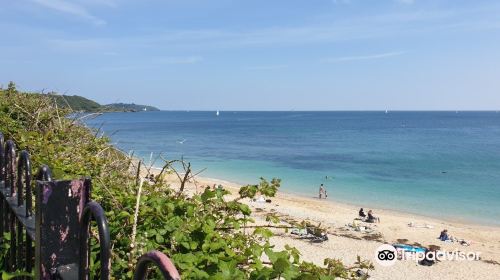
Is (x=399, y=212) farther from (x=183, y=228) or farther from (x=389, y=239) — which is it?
(x=183, y=228)

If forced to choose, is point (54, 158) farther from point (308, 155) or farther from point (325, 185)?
point (308, 155)

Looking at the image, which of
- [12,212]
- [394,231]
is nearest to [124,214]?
[12,212]

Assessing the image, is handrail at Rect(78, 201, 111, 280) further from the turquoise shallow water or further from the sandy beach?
the turquoise shallow water

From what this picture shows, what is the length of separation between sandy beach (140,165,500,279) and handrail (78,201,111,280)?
429 inches

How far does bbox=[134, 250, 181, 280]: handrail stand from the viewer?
3.05 feet

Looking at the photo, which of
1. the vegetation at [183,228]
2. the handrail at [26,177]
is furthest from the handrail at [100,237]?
the handrail at [26,177]

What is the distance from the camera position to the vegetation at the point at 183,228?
197 centimetres

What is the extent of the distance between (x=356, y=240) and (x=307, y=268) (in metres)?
17.6

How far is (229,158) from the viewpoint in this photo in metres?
50.2

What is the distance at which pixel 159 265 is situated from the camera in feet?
3.16

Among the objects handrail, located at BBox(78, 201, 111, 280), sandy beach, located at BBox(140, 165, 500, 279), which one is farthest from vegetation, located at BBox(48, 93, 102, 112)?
sandy beach, located at BBox(140, 165, 500, 279)

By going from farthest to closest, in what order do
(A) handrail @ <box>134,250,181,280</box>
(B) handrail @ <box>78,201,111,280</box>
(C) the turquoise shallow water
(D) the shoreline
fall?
(C) the turquoise shallow water, (D) the shoreline, (B) handrail @ <box>78,201,111,280</box>, (A) handrail @ <box>134,250,181,280</box>

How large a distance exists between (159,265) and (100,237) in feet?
1.12

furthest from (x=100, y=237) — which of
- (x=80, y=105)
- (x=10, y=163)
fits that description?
(x=80, y=105)
